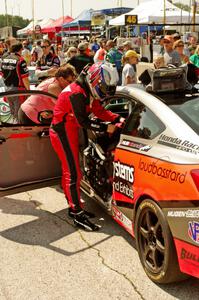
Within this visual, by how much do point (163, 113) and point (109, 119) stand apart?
1244mm

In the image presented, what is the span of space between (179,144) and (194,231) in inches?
26.2

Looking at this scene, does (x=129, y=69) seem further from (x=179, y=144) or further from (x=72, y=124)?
(x=179, y=144)

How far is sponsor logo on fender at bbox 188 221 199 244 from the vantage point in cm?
296

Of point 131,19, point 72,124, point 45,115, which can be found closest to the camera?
point 72,124

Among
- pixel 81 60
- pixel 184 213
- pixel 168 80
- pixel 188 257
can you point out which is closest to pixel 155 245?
pixel 188 257

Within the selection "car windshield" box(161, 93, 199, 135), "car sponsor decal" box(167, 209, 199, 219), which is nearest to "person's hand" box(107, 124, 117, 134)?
"car windshield" box(161, 93, 199, 135)

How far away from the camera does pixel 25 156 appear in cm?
515

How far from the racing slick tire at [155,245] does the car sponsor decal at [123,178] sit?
0.23 metres

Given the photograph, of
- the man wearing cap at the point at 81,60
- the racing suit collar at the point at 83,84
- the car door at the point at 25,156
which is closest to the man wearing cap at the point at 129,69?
the man wearing cap at the point at 81,60

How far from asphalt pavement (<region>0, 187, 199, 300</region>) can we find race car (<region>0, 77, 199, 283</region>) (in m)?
0.20

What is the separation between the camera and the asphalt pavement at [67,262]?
3498mm

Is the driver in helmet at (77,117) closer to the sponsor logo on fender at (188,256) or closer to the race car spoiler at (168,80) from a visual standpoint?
the race car spoiler at (168,80)

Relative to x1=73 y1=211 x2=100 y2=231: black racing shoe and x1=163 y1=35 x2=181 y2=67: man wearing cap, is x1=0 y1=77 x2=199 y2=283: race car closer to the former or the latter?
x1=73 y1=211 x2=100 y2=231: black racing shoe

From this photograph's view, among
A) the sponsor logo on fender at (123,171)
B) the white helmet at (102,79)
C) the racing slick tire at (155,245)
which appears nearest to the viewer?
the racing slick tire at (155,245)
